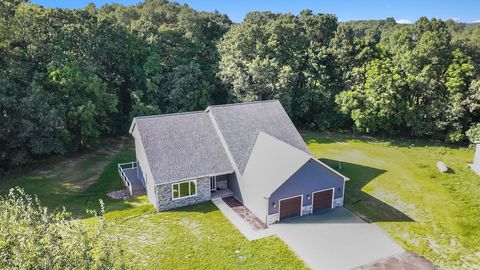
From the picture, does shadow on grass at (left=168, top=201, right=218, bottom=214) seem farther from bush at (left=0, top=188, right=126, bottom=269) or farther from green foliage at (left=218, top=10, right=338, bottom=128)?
green foliage at (left=218, top=10, right=338, bottom=128)

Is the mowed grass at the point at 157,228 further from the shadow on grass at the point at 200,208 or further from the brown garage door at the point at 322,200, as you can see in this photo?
the brown garage door at the point at 322,200

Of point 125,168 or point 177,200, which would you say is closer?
point 177,200

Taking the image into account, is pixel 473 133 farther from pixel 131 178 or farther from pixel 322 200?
pixel 131 178

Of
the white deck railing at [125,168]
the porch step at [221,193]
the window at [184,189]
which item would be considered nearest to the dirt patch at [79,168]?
the white deck railing at [125,168]

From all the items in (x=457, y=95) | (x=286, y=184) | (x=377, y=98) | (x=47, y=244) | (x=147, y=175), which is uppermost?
(x=457, y=95)

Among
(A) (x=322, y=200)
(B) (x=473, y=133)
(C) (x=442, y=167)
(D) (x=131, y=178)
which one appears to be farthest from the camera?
(B) (x=473, y=133)

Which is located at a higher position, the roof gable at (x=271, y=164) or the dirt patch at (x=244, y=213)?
the roof gable at (x=271, y=164)

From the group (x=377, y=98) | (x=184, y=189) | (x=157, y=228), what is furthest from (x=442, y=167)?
(x=157, y=228)
